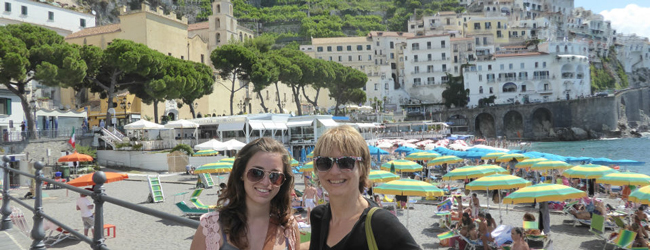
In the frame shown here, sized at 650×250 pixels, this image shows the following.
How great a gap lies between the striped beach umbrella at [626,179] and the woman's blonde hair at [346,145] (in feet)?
43.5

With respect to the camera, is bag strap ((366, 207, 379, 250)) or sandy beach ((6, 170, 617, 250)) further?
sandy beach ((6, 170, 617, 250))

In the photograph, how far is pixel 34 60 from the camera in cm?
2738

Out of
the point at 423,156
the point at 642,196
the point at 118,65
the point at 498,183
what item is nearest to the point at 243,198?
the point at 642,196

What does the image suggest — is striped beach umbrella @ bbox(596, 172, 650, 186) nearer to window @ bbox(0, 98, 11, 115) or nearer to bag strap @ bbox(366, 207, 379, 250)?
bag strap @ bbox(366, 207, 379, 250)

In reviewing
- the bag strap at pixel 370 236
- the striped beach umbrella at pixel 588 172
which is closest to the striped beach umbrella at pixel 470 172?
the striped beach umbrella at pixel 588 172

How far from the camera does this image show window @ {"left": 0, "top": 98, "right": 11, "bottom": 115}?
2912 cm

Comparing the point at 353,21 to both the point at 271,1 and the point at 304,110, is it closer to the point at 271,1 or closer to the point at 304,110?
the point at 271,1

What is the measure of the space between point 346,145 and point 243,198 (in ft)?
2.05

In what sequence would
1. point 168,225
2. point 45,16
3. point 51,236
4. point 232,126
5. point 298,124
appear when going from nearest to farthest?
point 51,236
point 168,225
point 232,126
point 298,124
point 45,16

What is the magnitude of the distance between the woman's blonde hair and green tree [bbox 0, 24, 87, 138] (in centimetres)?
2759

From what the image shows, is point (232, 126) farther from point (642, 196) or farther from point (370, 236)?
point (370, 236)

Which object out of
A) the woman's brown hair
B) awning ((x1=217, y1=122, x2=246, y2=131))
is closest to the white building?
awning ((x1=217, y1=122, x2=246, y2=131))

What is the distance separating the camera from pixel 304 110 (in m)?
70.5

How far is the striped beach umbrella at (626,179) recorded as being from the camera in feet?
42.3
